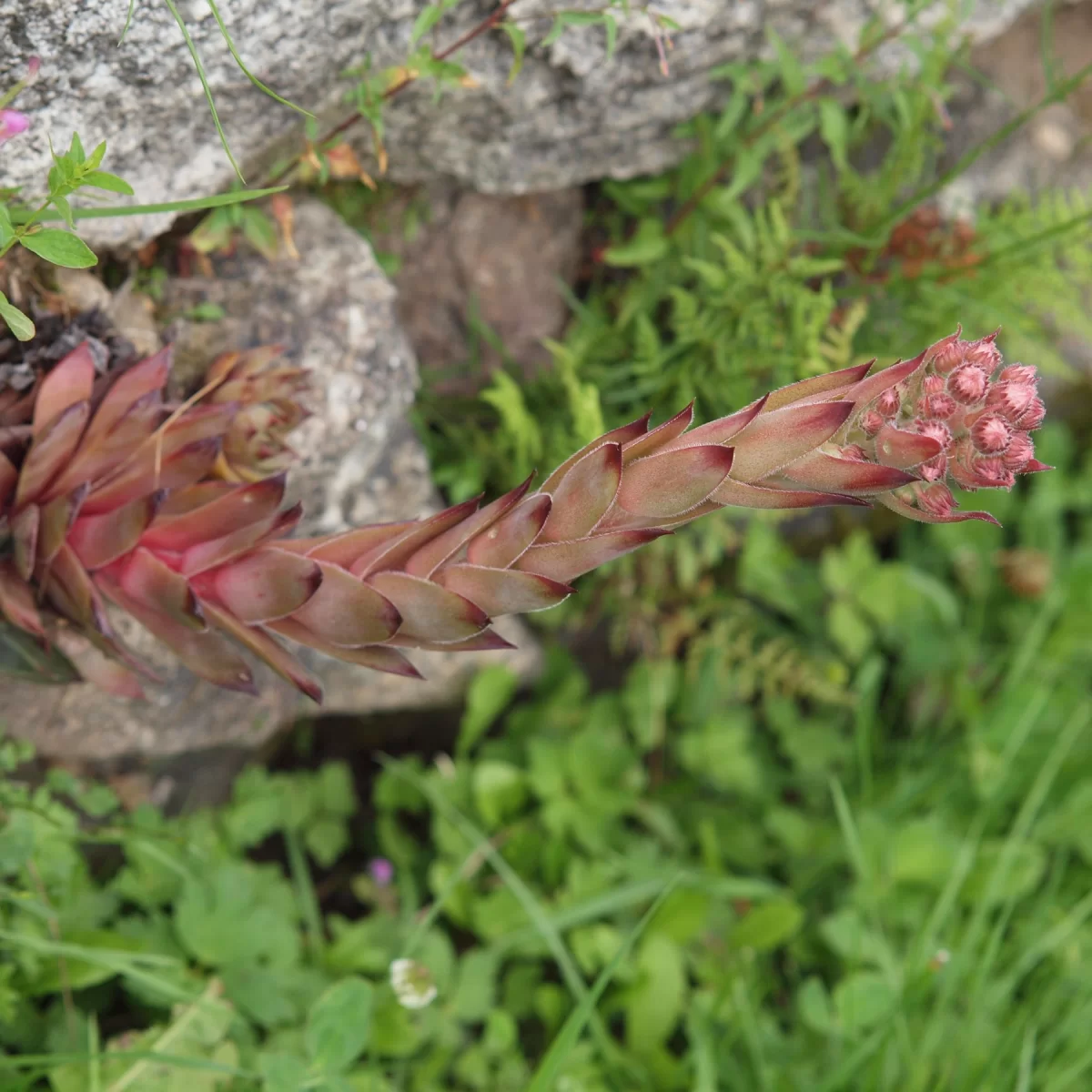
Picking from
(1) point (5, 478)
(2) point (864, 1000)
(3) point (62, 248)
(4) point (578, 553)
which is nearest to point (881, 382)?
(4) point (578, 553)

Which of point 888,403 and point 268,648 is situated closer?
point 888,403

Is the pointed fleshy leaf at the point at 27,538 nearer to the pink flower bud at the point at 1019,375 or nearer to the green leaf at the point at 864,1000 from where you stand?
the pink flower bud at the point at 1019,375

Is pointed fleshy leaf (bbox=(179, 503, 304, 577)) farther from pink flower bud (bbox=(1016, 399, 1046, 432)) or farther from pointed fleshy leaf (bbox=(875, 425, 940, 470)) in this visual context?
pink flower bud (bbox=(1016, 399, 1046, 432))

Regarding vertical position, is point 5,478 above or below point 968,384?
above

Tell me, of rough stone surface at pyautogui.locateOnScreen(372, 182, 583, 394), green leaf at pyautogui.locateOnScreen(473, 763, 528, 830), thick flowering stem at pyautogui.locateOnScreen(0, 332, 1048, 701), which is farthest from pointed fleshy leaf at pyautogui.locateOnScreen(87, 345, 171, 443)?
green leaf at pyautogui.locateOnScreen(473, 763, 528, 830)

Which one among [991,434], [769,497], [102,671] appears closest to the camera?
[991,434]

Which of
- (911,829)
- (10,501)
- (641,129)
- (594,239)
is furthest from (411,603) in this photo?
(911,829)

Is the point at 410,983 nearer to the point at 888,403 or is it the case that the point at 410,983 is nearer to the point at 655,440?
the point at 655,440
